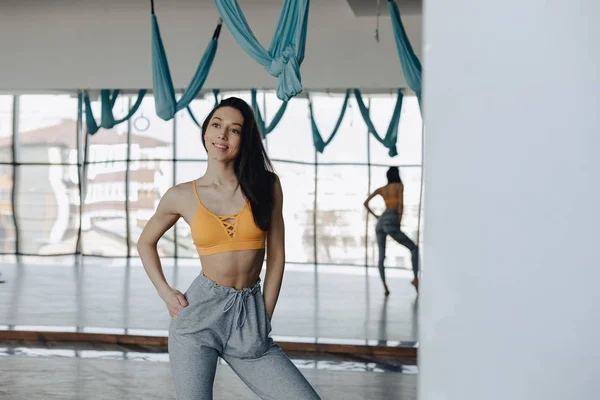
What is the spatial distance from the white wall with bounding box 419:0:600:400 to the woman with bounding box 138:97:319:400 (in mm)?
794

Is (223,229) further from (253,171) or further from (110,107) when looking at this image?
(110,107)

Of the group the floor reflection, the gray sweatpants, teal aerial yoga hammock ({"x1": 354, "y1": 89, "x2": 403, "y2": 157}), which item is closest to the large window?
the floor reflection

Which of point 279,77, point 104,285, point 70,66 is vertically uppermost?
point 70,66

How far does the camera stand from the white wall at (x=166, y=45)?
9.21 metres

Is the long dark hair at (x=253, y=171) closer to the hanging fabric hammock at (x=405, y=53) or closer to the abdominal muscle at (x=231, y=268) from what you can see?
the abdominal muscle at (x=231, y=268)

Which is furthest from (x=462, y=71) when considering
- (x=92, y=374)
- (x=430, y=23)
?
(x=92, y=374)

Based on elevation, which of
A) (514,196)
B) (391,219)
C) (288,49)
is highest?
(288,49)

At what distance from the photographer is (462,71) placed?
Answer: 1458 millimetres

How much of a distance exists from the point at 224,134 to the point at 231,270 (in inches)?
14.8

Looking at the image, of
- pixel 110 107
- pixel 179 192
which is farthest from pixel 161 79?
pixel 179 192

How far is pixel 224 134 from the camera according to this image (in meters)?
2.28

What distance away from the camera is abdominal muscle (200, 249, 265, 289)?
7.43 feet

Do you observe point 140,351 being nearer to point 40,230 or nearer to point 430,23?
point 430,23

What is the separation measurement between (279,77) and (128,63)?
5.81 metres
